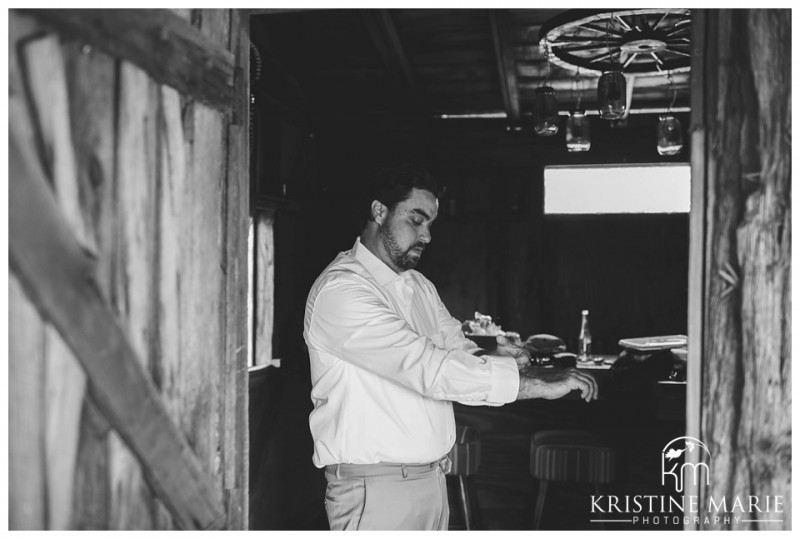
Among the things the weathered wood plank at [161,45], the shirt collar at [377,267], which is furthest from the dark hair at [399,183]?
the weathered wood plank at [161,45]

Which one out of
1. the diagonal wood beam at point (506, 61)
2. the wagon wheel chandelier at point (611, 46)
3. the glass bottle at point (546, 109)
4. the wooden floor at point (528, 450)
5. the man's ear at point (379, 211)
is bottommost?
the wooden floor at point (528, 450)

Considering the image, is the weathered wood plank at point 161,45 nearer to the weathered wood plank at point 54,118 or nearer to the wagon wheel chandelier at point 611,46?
the weathered wood plank at point 54,118

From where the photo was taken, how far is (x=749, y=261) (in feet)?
5.58

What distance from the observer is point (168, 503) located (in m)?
1.67

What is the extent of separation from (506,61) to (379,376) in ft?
10.2

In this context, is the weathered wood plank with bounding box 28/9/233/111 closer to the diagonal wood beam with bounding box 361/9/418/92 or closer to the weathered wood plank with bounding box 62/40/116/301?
the weathered wood plank with bounding box 62/40/116/301

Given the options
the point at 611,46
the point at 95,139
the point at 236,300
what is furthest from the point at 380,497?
the point at 611,46

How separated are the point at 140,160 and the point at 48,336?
417 millimetres

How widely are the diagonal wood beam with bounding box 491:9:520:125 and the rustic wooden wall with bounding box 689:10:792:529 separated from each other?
2470 millimetres

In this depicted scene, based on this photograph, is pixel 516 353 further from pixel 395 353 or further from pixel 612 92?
pixel 612 92

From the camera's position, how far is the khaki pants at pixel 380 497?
2480 mm
